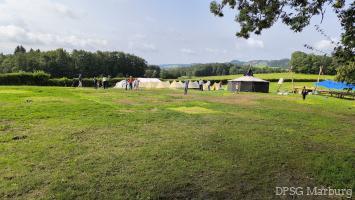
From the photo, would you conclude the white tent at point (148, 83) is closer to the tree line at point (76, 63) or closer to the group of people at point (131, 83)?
the group of people at point (131, 83)

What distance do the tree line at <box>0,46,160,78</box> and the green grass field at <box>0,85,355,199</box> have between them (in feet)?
330

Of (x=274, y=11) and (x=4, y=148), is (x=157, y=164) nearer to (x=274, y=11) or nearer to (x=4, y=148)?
(x=4, y=148)

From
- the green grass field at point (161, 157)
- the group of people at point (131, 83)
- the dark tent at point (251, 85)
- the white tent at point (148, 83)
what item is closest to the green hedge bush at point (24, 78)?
the group of people at point (131, 83)

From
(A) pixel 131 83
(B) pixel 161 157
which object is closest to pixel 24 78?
(A) pixel 131 83

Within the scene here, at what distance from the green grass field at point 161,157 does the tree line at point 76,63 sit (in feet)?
330

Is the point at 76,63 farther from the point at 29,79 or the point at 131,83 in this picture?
the point at 131,83

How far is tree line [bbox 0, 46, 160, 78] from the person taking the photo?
368 ft

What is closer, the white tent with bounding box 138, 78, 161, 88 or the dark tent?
the dark tent

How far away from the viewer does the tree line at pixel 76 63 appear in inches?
4412

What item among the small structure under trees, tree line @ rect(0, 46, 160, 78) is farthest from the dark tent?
tree line @ rect(0, 46, 160, 78)

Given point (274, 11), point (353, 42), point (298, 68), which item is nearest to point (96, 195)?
point (274, 11)

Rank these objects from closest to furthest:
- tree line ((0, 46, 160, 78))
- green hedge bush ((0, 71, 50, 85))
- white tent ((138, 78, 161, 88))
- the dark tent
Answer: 1. green hedge bush ((0, 71, 50, 85))
2. the dark tent
3. white tent ((138, 78, 161, 88))
4. tree line ((0, 46, 160, 78))

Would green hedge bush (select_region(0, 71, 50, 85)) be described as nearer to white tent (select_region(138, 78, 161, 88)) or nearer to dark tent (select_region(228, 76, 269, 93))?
white tent (select_region(138, 78, 161, 88))

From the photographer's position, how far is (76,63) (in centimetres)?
11925
